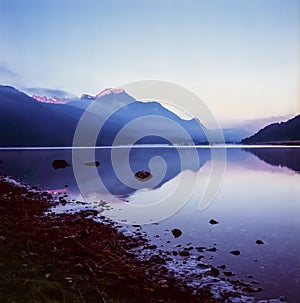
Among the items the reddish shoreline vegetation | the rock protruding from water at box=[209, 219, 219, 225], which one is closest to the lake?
the rock protruding from water at box=[209, 219, 219, 225]

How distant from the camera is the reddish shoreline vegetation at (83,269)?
8.63 metres

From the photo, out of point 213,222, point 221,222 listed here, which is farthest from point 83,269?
point 221,222

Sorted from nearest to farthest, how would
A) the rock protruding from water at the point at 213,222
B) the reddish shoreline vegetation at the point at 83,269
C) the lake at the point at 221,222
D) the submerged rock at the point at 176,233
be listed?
the reddish shoreline vegetation at the point at 83,269, the lake at the point at 221,222, the submerged rock at the point at 176,233, the rock protruding from water at the point at 213,222

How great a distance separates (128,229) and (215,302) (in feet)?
29.2

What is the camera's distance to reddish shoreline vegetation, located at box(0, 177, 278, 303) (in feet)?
28.3

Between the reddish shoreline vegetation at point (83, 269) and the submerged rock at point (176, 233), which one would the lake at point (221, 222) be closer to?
the submerged rock at point (176, 233)

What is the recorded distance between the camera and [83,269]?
10.5 metres

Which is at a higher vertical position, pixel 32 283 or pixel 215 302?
pixel 32 283

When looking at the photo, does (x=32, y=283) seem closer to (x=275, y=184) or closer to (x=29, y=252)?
(x=29, y=252)

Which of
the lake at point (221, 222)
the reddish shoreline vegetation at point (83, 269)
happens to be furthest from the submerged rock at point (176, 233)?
the reddish shoreline vegetation at point (83, 269)

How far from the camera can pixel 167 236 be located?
16.1m

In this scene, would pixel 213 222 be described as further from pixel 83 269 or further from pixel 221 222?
pixel 83 269

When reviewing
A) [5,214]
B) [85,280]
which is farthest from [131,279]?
[5,214]

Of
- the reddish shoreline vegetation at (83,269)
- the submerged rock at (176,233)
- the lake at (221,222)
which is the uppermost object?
the reddish shoreline vegetation at (83,269)
